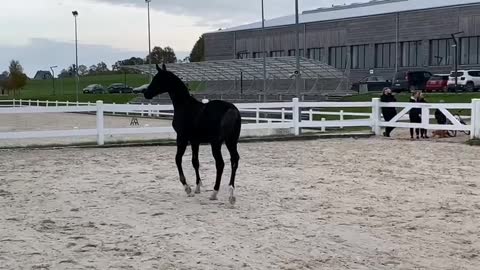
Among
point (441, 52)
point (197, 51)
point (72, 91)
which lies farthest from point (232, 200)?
point (197, 51)

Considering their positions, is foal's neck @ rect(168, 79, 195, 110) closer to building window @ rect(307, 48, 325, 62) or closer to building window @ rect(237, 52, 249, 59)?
building window @ rect(307, 48, 325, 62)

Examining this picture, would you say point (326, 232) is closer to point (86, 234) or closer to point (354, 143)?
point (86, 234)

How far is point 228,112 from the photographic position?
31.3 ft

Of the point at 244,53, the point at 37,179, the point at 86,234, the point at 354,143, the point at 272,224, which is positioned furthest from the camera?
the point at 244,53

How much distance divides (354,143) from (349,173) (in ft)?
20.8

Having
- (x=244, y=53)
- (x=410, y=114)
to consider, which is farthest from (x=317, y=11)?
(x=410, y=114)

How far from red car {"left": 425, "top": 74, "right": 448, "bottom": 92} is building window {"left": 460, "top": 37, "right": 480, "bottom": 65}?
1058 centimetres

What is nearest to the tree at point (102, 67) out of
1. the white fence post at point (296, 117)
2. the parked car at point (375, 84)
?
the parked car at point (375, 84)

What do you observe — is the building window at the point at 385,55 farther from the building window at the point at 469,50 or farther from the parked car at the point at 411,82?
the parked car at the point at 411,82

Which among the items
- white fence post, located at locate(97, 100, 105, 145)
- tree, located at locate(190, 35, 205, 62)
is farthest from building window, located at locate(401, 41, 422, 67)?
tree, located at locate(190, 35, 205, 62)

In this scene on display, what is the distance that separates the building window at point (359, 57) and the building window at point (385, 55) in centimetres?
169

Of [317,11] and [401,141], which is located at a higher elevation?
[317,11]

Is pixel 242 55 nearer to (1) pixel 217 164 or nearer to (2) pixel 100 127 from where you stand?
(2) pixel 100 127

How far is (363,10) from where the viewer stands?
69.1 meters
